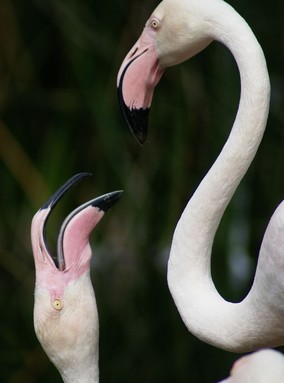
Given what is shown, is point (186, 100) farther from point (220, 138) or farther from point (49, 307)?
point (49, 307)

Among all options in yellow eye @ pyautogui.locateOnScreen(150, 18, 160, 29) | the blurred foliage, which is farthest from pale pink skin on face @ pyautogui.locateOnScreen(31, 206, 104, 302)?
the blurred foliage

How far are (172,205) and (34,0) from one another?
90cm

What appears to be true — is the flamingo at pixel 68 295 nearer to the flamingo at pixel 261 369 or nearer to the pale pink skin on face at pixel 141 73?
the pale pink skin on face at pixel 141 73

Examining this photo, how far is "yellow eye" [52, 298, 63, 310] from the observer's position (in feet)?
10.6

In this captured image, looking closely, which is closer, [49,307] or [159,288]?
[49,307]

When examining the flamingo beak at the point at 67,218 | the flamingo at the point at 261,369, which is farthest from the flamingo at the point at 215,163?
the flamingo at the point at 261,369

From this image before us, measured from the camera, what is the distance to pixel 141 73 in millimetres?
3375

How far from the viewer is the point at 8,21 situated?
16.8 ft

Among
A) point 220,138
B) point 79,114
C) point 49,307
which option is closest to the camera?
point 49,307

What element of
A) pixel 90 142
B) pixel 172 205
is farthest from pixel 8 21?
pixel 172 205

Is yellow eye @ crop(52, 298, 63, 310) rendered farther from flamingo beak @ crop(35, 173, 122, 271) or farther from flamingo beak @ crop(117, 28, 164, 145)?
flamingo beak @ crop(117, 28, 164, 145)

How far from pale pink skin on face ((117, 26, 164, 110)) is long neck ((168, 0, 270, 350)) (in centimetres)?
20

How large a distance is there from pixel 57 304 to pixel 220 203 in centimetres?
45

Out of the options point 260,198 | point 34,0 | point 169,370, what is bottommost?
point 169,370
